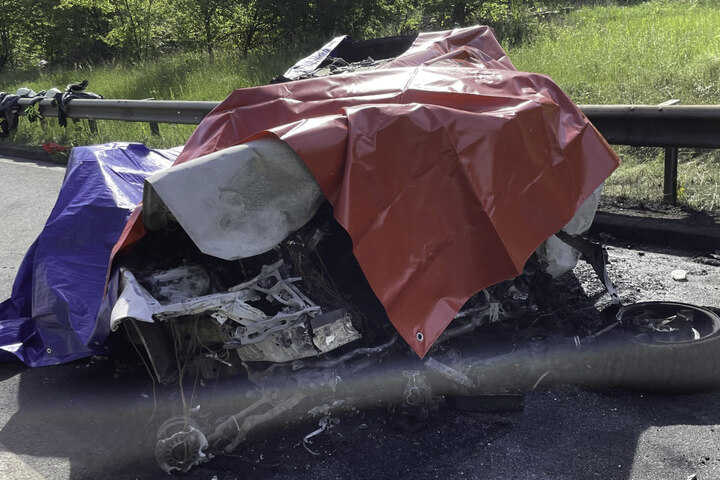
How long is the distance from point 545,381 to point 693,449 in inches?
31.6

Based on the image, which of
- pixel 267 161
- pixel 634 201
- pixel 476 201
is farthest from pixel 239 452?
pixel 634 201

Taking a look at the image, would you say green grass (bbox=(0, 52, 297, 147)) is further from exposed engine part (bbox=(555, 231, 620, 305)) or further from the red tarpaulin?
exposed engine part (bbox=(555, 231, 620, 305))

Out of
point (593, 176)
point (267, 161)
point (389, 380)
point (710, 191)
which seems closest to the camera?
point (267, 161)

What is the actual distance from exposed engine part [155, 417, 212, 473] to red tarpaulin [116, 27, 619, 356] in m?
0.96

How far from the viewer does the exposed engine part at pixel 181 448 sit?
329cm

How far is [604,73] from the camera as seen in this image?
29.2 ft

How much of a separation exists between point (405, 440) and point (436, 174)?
4.08 feet

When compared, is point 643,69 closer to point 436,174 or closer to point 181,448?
point 436,174

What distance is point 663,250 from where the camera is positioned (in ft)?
17.4

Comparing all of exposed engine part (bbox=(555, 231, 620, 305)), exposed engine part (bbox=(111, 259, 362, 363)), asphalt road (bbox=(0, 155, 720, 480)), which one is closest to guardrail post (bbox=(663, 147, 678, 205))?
asphalt road (bbox=(0, 155, 720, 480))

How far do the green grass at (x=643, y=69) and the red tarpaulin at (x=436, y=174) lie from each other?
2605 millimetres

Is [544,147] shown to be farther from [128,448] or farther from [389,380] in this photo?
[128,448]

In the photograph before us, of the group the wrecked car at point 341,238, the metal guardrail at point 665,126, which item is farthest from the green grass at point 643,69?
the wrecked car at point 341,238

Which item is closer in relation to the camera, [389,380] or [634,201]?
[389,380]
